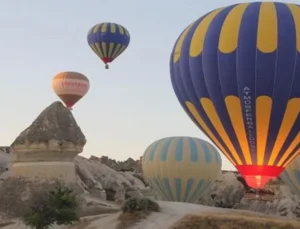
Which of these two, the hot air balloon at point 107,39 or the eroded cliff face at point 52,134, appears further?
the hot air balloon at point 107,39

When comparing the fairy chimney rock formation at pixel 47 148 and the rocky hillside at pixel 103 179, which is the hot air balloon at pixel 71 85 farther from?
the fairy chimney rock formation at pixel 47 148

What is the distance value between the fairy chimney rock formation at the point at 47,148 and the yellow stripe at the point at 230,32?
1603 cm

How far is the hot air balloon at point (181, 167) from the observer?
45.5 m

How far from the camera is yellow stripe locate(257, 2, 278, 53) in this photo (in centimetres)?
2823

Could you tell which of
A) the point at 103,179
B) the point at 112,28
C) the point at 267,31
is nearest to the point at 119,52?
the point at 112,28

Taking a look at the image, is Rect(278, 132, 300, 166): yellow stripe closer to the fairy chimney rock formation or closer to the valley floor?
the valley floor

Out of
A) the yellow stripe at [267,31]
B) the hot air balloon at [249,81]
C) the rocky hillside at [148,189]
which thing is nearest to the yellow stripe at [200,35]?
the hot air balloon at [249,81]

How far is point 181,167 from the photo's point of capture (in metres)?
45.5

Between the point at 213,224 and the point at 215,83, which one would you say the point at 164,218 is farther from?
the point at 215,83

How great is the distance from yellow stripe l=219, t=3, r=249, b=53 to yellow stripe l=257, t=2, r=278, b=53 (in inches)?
41.7

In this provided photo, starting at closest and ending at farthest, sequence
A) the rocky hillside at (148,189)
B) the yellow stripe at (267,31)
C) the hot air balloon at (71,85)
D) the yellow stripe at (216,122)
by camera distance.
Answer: the yellow stripe at (267,31) → the yellow stripe at (216,122) → the rocky hillside at (148,189) → the hot air balloon at (71,85)

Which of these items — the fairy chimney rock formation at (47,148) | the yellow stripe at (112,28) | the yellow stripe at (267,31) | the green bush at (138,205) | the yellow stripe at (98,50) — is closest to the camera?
the yellow stripe at (267,31)

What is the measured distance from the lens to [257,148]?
29688mm

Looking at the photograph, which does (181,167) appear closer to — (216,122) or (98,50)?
(216,122)
